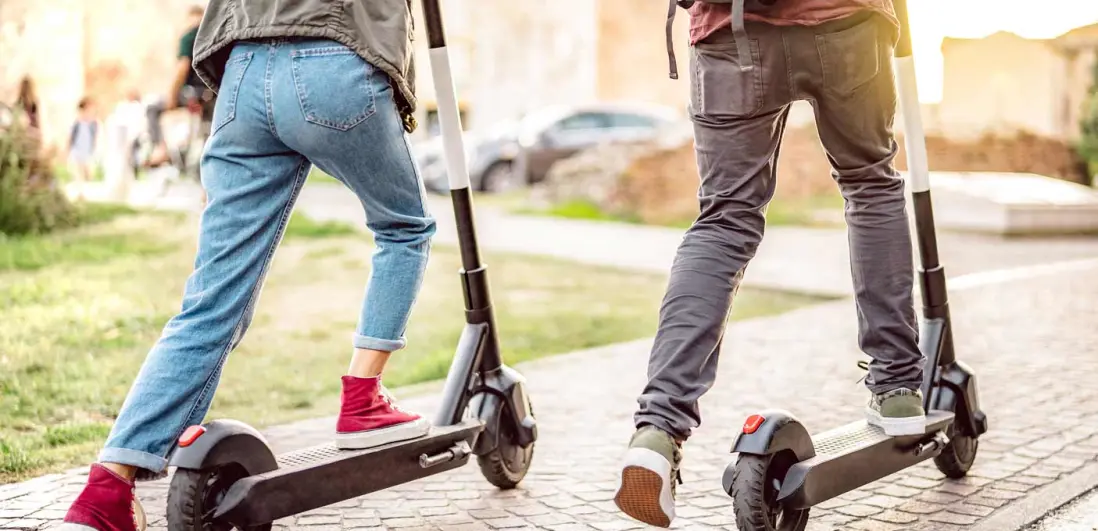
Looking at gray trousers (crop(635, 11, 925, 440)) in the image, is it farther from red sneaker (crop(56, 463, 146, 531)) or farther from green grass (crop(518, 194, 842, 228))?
green grass (crop(518, 194, 842, 228))

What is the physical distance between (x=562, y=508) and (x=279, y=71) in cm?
148

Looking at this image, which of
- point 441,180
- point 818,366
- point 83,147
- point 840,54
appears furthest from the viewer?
point 441,180

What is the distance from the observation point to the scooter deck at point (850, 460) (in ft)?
9.21

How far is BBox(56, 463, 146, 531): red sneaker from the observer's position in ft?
8.38

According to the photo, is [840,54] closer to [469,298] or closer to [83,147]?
[469,298]

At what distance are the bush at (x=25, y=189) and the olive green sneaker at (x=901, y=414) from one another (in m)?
8.29

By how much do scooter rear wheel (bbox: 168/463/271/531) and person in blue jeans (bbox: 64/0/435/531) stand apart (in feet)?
0.29

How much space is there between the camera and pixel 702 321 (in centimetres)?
279

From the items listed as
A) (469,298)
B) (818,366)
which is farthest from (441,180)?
(469,298)

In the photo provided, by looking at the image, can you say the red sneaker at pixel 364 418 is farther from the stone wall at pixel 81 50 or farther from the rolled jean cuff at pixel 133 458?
the stone wall at pixel 81 50

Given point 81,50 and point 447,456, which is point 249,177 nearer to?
point 447,456

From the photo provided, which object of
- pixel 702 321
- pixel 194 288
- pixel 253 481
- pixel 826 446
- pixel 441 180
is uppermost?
pixel 194 288

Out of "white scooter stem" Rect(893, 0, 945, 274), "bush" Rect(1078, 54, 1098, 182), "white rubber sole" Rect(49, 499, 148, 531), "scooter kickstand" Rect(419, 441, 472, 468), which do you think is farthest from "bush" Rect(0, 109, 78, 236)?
"bush" Rect(1078, 54, 1098, 182)

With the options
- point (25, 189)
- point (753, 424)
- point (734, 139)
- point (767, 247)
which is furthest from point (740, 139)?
point (25, 189)
